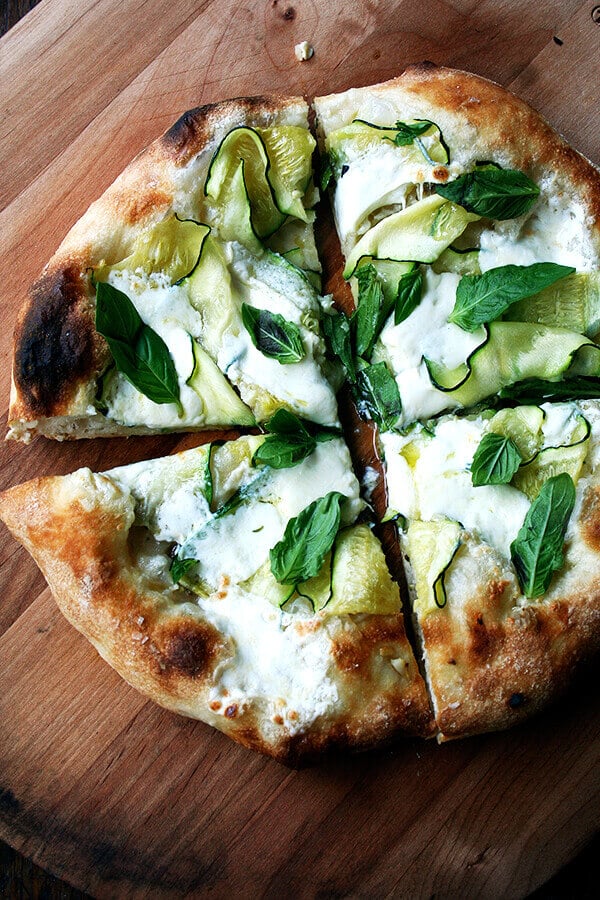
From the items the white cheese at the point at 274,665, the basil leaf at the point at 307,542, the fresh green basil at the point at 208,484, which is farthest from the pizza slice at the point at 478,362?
the fresh green basil at the point at 208,484

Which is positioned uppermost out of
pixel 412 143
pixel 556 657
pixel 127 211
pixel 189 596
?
pixel 127 211

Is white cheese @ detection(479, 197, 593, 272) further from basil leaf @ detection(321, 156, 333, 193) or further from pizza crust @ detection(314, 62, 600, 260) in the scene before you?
basil leaf @ detection(321, 156, 333, 193)

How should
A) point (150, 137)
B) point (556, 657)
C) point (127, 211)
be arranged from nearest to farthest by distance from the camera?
point (556, 657) < point (127, 211) < point (150, 137)

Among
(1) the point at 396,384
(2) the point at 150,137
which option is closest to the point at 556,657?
(1) the point at 396,384

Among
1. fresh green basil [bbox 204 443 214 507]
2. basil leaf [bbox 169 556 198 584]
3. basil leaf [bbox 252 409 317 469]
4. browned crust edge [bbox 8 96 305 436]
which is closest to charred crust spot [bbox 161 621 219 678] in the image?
basil leaf [bbox 169 556 198 584]

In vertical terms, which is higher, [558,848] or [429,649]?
[429,649]

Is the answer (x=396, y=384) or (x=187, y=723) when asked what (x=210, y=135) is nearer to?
(x=396, y=384)

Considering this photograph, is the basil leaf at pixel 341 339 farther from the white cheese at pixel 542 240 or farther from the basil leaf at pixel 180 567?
the basil leaf at pixel 180 567
